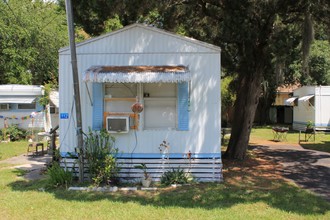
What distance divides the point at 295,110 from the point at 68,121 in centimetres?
2059

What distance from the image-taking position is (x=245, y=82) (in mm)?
11312

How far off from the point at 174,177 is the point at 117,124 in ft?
5.35

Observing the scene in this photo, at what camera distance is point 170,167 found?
26.2 ft

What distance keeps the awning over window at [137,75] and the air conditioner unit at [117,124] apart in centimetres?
83

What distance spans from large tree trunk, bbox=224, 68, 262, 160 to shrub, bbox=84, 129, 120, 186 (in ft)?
15.8

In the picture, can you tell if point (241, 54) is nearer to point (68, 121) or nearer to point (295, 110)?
point (68, 121)

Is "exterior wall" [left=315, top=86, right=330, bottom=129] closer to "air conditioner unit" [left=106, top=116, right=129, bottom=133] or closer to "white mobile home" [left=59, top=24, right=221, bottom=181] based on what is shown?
"white mobile home" [left=59, top=24, right=221, bottom=181]

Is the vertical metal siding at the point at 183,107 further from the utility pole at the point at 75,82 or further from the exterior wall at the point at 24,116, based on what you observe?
the exterior wall at the point at 24,116

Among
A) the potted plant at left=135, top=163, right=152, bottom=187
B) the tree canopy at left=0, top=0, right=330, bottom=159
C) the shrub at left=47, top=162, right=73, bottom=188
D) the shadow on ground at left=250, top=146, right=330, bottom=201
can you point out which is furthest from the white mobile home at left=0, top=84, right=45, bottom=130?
the potted plant at left=135, top=163, right=152, bottom=187

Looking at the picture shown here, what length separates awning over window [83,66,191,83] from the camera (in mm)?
7496

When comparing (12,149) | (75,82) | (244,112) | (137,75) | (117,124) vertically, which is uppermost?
(137,75)

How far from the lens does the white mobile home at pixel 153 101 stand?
799cm

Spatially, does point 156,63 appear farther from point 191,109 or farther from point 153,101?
point 191,109

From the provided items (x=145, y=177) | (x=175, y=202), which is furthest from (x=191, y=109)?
(x=175, y=202)
